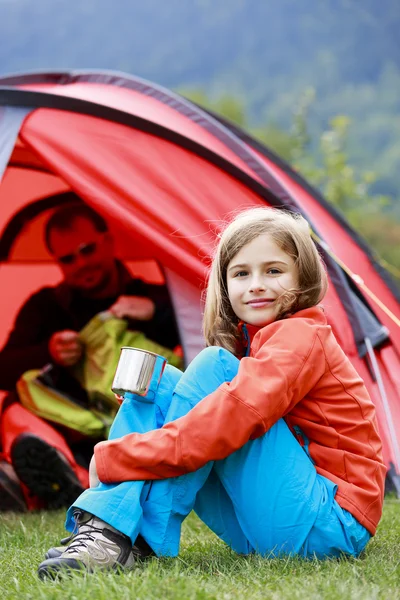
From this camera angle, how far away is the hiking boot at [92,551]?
1.30 meters

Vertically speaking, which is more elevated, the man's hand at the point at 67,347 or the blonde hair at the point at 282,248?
the blonde hair at the point at 282,248

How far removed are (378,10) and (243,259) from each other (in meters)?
66.2

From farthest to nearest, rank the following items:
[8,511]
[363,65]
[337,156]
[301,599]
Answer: [363,65] < [337,156] < [8,511] < [301,599]

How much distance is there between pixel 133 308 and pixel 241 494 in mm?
1450

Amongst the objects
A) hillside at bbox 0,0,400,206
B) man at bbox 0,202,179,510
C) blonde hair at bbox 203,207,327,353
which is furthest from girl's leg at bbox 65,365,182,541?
hillside at bbox 0,0,400,206

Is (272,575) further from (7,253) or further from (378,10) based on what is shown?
(378,10)

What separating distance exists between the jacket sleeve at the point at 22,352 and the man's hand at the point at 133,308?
0.41 meters

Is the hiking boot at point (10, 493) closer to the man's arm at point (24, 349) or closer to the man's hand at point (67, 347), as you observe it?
the man's hand at point (67, 347)

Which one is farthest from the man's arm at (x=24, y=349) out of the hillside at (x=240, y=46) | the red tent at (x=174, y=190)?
the hillside at (x=240, y=46)

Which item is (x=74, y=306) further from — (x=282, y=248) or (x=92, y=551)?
(x=92, y=551)

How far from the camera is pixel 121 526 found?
1326 mm

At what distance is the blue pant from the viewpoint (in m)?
1.36

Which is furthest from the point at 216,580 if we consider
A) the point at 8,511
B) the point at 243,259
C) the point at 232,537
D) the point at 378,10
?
the point at 378,10

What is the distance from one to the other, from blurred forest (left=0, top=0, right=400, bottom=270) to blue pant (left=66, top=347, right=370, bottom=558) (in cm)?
3771
